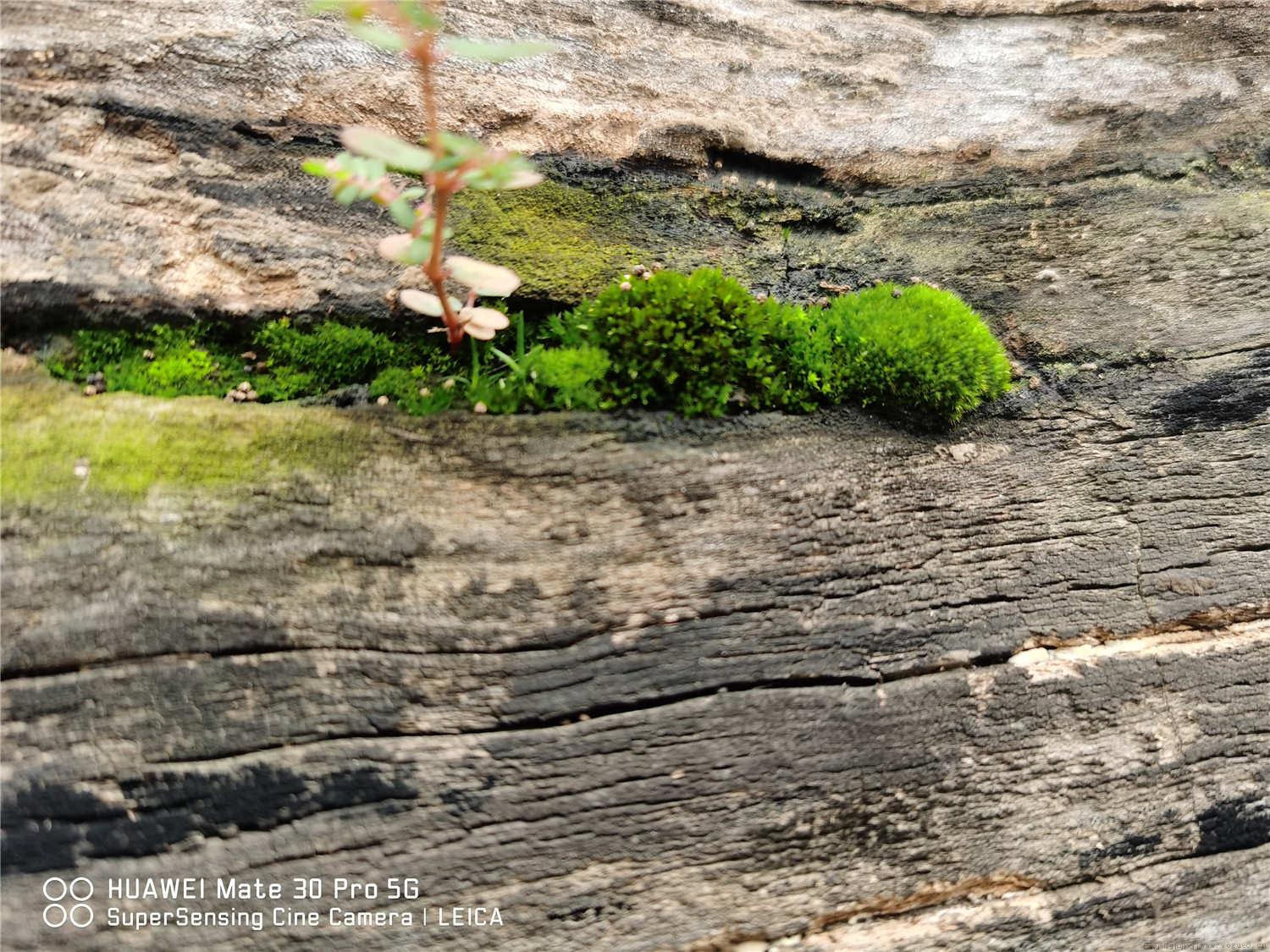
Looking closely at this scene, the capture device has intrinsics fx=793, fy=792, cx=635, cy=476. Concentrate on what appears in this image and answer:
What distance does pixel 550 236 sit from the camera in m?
3.76

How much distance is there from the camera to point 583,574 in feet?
9.99

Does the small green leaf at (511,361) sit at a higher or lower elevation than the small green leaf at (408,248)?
lower

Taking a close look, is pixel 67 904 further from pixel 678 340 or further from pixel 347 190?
pixel 678 340

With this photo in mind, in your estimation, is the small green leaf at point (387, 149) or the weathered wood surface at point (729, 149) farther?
the weathered wood surface at point (729, 149)

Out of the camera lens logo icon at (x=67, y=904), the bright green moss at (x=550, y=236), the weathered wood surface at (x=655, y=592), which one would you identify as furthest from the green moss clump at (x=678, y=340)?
the camera lens logo icon at (x=67, y=904)

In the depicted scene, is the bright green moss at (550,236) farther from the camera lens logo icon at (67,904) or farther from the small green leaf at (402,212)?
the camera lens logo icon at (67,904)

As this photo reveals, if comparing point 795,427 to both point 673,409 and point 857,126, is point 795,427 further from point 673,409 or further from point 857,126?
point 857,126

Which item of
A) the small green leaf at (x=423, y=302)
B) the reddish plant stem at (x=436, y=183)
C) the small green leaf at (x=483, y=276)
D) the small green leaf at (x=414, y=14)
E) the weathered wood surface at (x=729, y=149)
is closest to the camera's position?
the small green leaf at (x=414, y=14)

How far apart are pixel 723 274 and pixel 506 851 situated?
2690mm

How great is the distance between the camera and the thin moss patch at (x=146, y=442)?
9.40ft

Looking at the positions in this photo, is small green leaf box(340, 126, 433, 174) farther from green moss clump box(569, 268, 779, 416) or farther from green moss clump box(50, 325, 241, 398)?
green moss clump box(50, 325, 241, 398)

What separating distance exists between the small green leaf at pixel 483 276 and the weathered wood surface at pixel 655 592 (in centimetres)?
59

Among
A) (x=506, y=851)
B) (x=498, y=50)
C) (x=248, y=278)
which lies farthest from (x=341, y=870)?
(x=498, y=50)

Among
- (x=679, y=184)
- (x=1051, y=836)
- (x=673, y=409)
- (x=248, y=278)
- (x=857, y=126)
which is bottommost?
(x=1051, y=836)
